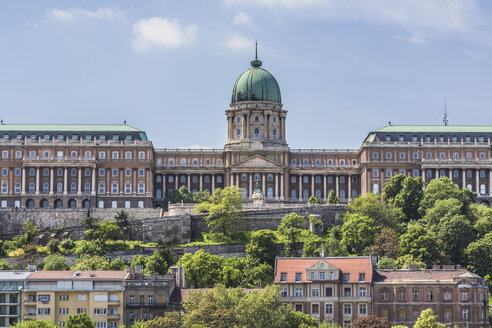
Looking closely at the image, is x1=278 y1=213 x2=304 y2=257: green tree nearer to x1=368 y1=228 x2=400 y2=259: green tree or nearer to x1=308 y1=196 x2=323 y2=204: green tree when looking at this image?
x1=368 y1=228 x2=400 y2=259: green tree

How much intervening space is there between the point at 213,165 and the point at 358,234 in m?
51.1

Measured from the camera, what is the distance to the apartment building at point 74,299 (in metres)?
113

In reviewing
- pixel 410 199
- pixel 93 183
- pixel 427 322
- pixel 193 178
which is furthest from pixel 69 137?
pixel 427 322

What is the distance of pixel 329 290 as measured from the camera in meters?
115

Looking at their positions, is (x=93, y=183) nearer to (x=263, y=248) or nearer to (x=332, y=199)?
(x=332, y=199)

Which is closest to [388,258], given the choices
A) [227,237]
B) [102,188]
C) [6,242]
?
[227,237]

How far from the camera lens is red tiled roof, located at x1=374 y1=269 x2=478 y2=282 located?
11519 centimetres

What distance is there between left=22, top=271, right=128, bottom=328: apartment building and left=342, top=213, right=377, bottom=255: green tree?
129ft

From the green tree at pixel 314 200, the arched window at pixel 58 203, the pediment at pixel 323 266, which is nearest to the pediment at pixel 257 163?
the green tree at pixel 314 200

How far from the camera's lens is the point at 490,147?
189 metres

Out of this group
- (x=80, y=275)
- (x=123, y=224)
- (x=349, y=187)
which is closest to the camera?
(x=80, y=275)

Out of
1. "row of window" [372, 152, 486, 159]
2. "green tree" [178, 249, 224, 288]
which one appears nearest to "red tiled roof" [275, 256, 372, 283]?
"green tree" [178, 249, 224, 288]

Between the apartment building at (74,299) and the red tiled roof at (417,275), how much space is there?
24.1 metres

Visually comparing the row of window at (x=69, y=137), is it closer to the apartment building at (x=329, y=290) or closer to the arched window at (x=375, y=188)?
the arched window at (x=375, y=188)
